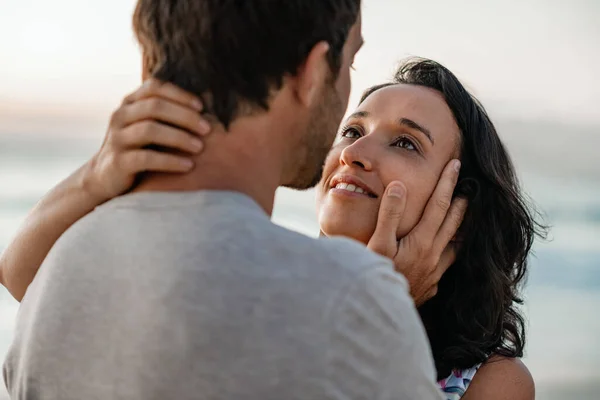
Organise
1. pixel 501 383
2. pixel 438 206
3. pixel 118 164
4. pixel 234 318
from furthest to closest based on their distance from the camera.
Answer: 1. pixel 438 206
2. pixel 501 383
3. pixel 118 164
4. pixel 234 318

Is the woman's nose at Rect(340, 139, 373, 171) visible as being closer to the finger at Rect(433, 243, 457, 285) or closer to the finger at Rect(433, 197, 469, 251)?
the finger at Rect(433, 197, 469, 251)

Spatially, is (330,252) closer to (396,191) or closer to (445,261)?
(396,191)

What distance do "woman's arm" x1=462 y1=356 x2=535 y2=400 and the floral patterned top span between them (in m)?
0.02

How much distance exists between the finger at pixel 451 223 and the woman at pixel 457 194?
2.4 inches

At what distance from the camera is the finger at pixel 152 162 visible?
138 centimetres

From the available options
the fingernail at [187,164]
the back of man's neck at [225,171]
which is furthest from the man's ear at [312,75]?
the fingernail at [187,164]

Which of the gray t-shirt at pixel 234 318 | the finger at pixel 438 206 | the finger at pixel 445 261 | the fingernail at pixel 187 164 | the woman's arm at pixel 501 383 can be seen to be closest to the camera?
the gray t-shirt at pixel 234 318

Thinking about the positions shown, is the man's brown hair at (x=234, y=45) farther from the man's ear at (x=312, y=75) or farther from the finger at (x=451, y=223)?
the finger at (x=451, y=223)

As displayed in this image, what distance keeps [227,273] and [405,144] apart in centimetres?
158

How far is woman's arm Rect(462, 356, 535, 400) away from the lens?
8.32 feet

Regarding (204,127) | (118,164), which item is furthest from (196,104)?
(118,164)

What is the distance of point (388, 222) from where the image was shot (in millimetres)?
2570

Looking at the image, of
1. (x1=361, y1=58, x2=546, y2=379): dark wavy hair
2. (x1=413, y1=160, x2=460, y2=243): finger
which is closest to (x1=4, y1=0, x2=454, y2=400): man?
(x1=413, y1=160, x2=460, y2=243): finger

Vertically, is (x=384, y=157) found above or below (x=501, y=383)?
above
